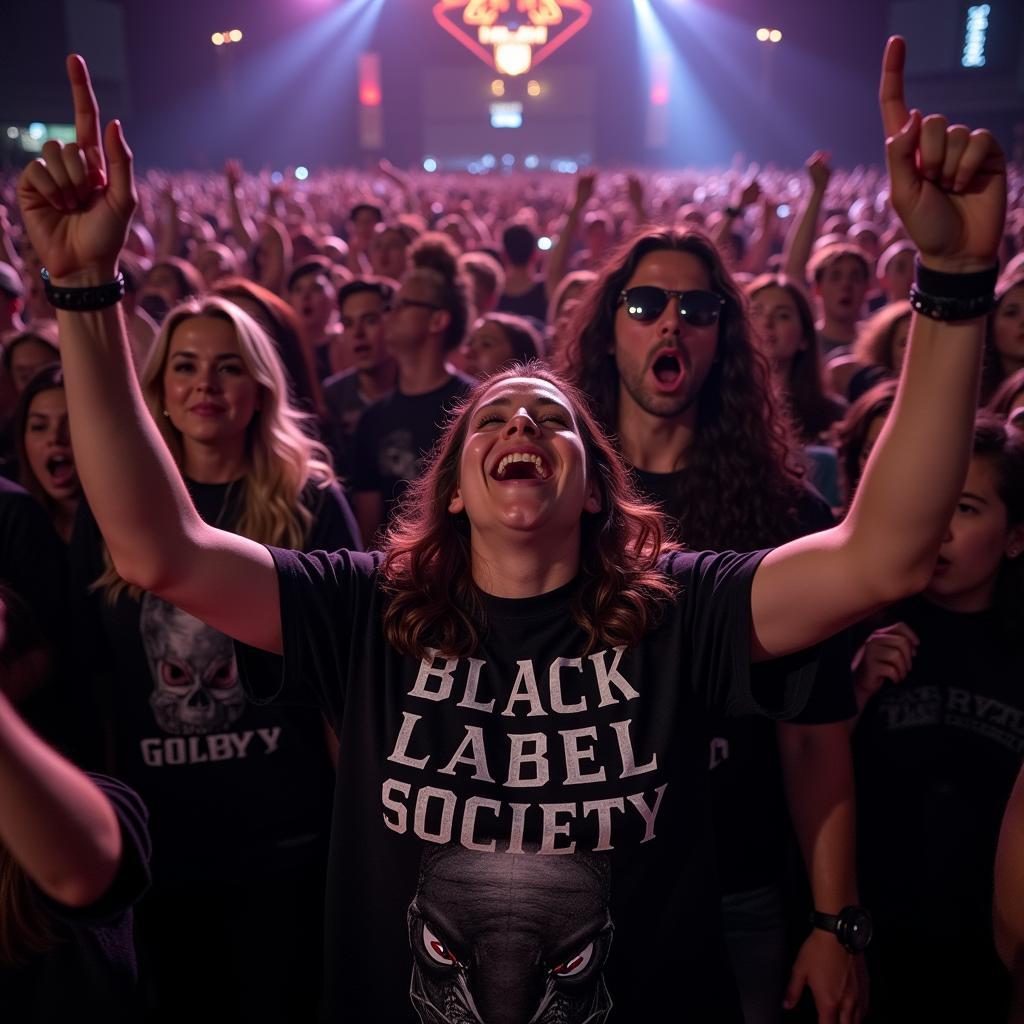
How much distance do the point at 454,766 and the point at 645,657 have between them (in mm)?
335

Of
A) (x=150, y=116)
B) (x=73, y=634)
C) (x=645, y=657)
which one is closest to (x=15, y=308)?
(x=73, y=634)

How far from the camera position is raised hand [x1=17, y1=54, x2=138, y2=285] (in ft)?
4.54

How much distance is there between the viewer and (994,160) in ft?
4.16

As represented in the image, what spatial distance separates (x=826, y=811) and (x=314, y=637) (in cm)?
103

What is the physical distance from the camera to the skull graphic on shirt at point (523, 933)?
1.51 m

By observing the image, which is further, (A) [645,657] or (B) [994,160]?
(A) [645,657]

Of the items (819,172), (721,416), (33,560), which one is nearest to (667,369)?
(721,416)

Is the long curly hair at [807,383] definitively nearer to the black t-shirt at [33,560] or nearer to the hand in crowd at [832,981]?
the hand in crowd at [832,981]

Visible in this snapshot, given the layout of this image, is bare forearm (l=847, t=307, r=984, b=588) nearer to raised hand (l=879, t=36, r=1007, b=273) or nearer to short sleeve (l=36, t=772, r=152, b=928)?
raised hand (l=879, t=36, r=1007, b=273)

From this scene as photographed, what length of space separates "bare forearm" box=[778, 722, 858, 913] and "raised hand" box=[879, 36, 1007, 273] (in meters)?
0.97

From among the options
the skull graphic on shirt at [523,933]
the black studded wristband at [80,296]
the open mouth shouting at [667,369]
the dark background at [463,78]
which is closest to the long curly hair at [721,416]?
the open mouth shouting at [667,369]

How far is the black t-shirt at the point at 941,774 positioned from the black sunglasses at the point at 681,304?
841 millimetres

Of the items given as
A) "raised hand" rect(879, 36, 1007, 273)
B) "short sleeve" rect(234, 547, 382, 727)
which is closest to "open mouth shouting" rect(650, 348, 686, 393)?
"short sleeve" rect(234, 547, 382, 727)

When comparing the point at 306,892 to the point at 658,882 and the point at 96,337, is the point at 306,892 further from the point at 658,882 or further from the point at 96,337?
the point at 96,337
